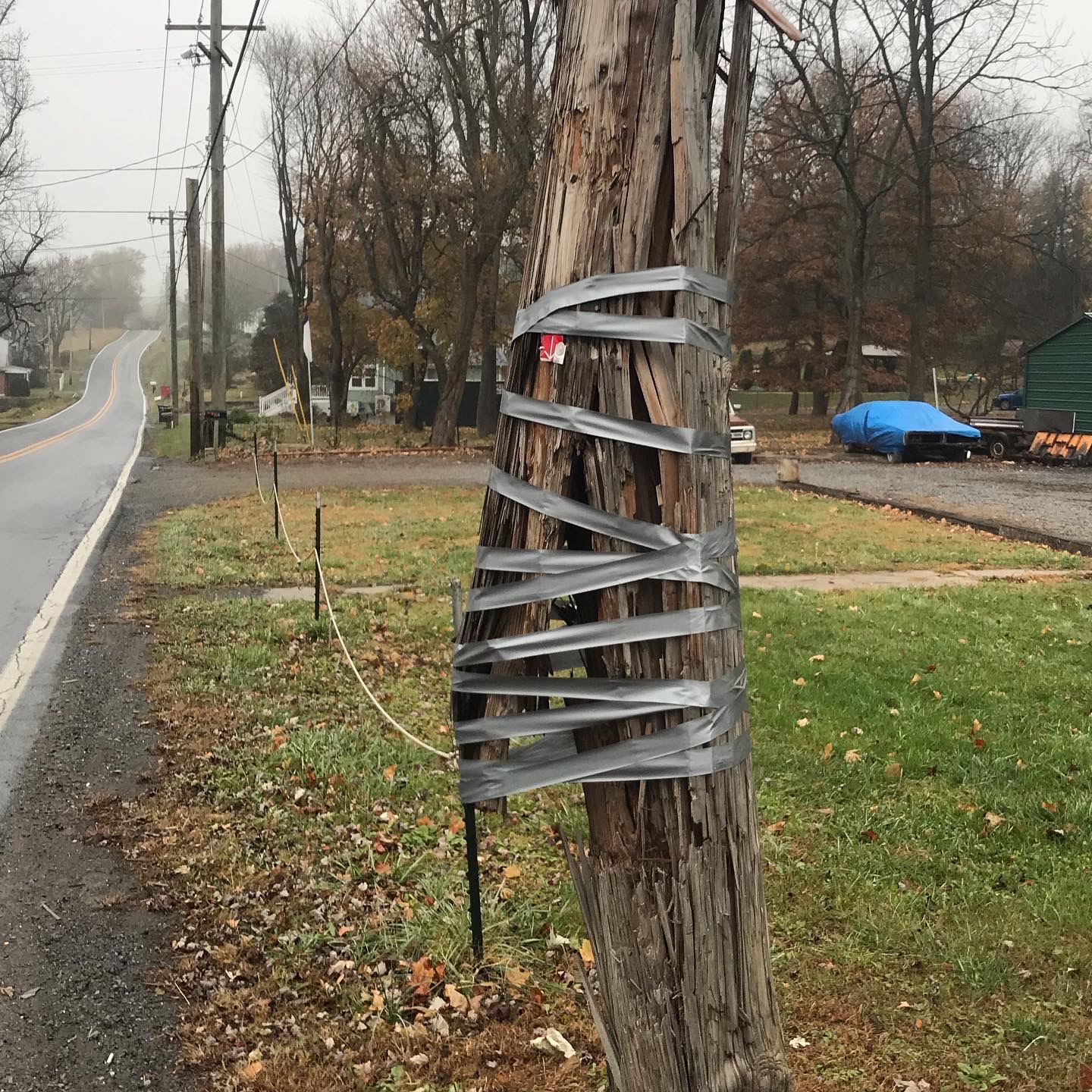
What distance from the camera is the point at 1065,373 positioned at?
97.4 feet

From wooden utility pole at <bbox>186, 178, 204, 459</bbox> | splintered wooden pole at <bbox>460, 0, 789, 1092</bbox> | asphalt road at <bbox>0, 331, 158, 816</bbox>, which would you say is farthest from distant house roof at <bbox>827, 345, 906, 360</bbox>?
splintered wooden pole at <bbox>460, 0, 789, 1092</bbox>

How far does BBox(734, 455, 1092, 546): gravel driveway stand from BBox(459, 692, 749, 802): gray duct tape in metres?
12.9

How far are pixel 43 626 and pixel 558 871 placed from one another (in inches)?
252

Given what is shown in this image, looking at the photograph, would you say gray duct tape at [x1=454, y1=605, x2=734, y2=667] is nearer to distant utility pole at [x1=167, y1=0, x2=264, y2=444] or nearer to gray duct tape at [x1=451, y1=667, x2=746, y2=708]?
gray duct tape at [x1=451, y1=667, x2=746, y2=708]

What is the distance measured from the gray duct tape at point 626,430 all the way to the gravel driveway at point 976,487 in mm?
12955

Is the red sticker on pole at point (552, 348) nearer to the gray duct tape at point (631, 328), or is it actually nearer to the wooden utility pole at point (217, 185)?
the gray duct tape at point (631, 328)

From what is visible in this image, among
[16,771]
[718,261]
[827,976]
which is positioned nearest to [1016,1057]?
[827,976]

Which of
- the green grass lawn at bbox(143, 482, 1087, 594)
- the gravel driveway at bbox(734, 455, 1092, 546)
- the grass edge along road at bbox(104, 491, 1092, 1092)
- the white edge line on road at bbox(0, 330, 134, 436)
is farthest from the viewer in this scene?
the white edge line on road at bbox(0, 330, 134, 436)

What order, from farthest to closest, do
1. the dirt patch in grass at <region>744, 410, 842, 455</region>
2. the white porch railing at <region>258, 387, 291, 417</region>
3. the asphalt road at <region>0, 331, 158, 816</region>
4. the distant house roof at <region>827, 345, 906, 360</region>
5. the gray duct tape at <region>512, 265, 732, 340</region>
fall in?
1. the white porch railing at <region>258, 387, 291, 417</region>
2. the distant house roof at <region>827, 345, 906, 360</region>
3. the dirt patch in grass at <region>744, 410, 842, 455</region>
4. the asphalt road at <region>0, 331, 158, 816</region>
5. the gray duct tape at <region>512, 265, 732, 340</region>

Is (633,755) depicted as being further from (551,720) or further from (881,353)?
(881,353)

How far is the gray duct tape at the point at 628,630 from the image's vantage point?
82.7 inches

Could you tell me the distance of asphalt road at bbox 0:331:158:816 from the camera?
7.40 meters

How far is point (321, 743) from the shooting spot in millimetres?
6145

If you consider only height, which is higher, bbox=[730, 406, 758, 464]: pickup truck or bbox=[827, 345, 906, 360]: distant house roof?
bbox=[827, 345, 906, 360]: distant house roof
